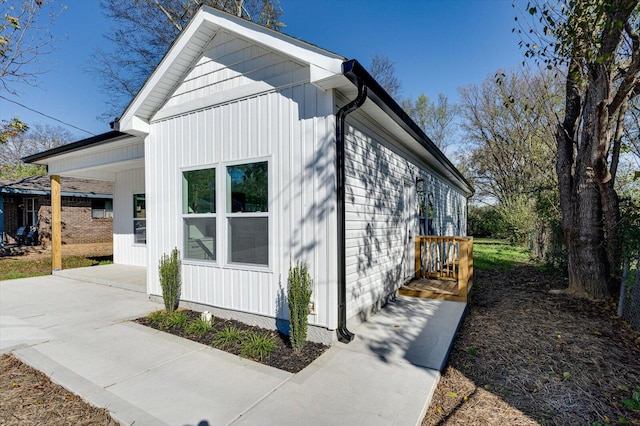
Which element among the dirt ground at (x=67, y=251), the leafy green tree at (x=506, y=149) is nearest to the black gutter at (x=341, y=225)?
the dirt ground at (x=67, y=251)

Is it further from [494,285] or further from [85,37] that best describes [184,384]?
[85,37]

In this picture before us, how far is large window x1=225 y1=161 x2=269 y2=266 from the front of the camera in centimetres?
407

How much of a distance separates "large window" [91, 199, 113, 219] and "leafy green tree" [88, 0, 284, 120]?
4805 millimetres

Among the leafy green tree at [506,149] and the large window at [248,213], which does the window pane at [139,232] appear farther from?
the leafy green tree at [506,149]

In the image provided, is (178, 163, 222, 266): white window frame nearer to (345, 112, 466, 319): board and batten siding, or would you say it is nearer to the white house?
the white house

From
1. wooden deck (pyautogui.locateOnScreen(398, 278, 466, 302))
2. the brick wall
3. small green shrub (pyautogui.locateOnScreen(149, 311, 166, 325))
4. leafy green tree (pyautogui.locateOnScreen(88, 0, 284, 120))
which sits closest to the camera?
small green shrub (pyautogui.locateOnScreen(149, 311, 166, 325))

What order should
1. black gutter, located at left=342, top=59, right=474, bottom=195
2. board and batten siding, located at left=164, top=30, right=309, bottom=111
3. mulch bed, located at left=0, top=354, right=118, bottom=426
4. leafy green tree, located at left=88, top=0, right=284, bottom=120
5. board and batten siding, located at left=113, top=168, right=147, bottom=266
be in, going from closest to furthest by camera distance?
mulch bed, located at left=0, top=354, right=118, bottom=426 → black gutter, located at left=342, top=59, right=474, bottom=195 → board and batten siding, located at left=164, top=30, right=309, bottom=111 → board and batten siding, located at left=113, top=168, right=147, bottom=266 → leafy green tree, located at left=88, top=0, right=284, bottom=120

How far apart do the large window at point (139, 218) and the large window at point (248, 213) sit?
6221 millimetres

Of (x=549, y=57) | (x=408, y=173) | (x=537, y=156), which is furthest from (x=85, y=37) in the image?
(x=537, y=156)

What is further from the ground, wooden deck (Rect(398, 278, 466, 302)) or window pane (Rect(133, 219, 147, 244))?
window pane (Rect(133, 219, 147, 244))

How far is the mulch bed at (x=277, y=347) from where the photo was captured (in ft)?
10.4

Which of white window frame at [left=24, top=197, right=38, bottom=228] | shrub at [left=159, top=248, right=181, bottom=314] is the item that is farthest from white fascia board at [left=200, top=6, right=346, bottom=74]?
white window frame at [left=24, top=197, right=38, bottom=228]

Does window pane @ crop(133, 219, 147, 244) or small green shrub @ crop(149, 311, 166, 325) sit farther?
window pane @ crop(133, 219, 147, 244)

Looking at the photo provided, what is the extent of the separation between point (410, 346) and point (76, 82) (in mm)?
16799
